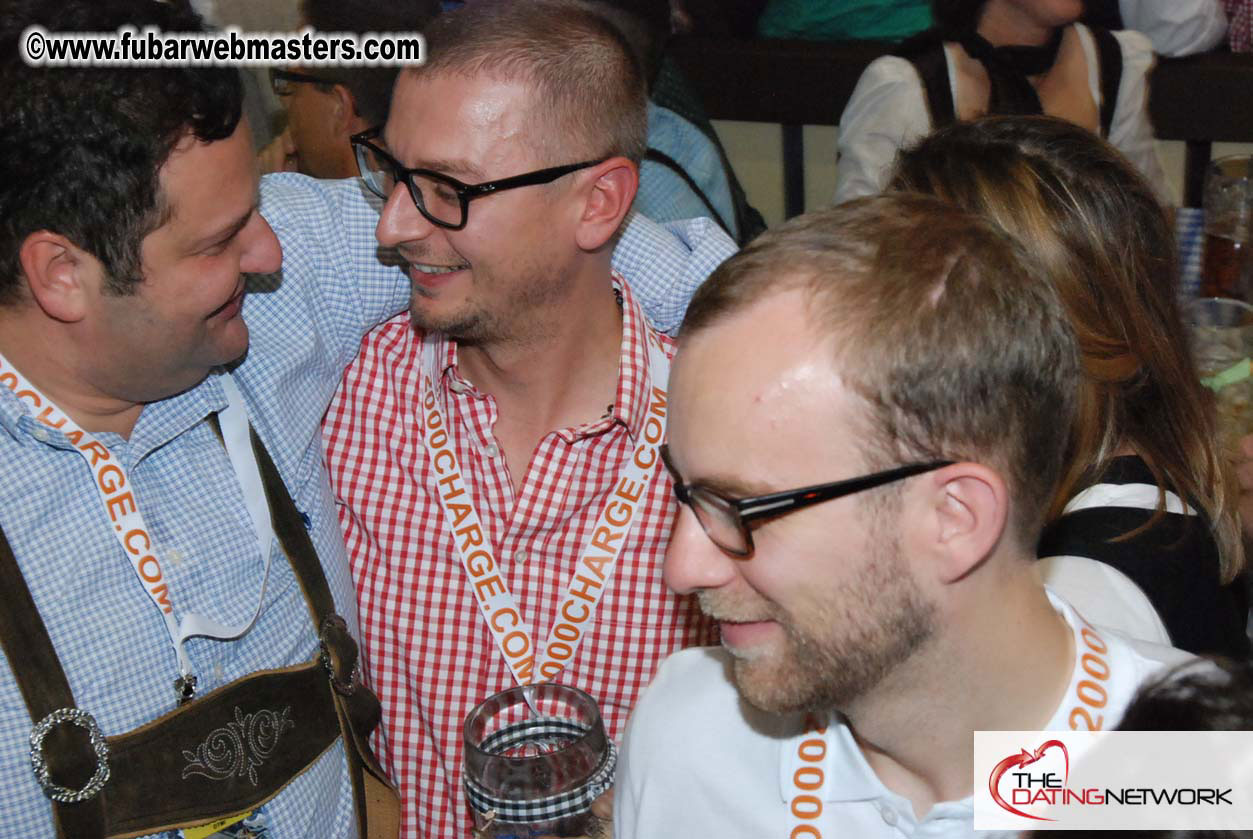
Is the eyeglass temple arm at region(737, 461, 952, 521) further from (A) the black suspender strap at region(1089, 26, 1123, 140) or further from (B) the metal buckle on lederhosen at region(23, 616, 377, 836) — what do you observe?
(A) the black suspender strap at region(1089, 26, 1123, 140)

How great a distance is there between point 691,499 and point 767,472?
9 centimetres

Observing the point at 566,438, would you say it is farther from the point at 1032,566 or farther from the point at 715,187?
the point at 715,187

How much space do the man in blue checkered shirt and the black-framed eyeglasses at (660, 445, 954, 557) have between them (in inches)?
34.7

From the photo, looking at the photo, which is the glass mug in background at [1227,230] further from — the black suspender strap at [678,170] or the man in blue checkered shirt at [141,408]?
the man in blue checkered shirt at [141,408]

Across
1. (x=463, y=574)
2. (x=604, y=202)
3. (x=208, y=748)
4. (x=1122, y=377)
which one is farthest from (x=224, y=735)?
(x=1122, y=377)

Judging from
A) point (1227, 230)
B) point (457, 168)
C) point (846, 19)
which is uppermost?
point (846, 19)

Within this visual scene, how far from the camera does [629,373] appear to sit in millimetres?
2162

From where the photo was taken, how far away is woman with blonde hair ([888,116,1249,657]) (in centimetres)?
162

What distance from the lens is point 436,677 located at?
2117 millimetres

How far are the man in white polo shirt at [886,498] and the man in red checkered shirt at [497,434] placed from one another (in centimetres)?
78

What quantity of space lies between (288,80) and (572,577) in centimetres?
167

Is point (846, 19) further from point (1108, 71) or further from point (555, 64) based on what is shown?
point (555, 64)

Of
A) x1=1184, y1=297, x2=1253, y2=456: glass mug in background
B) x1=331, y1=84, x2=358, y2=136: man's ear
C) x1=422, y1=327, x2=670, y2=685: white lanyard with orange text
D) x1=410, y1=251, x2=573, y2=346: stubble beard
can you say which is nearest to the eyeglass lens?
x1=422, y1=327, x2=670, y2=685: white lanyard with orange text

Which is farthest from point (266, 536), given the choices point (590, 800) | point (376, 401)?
point (590, 800)
